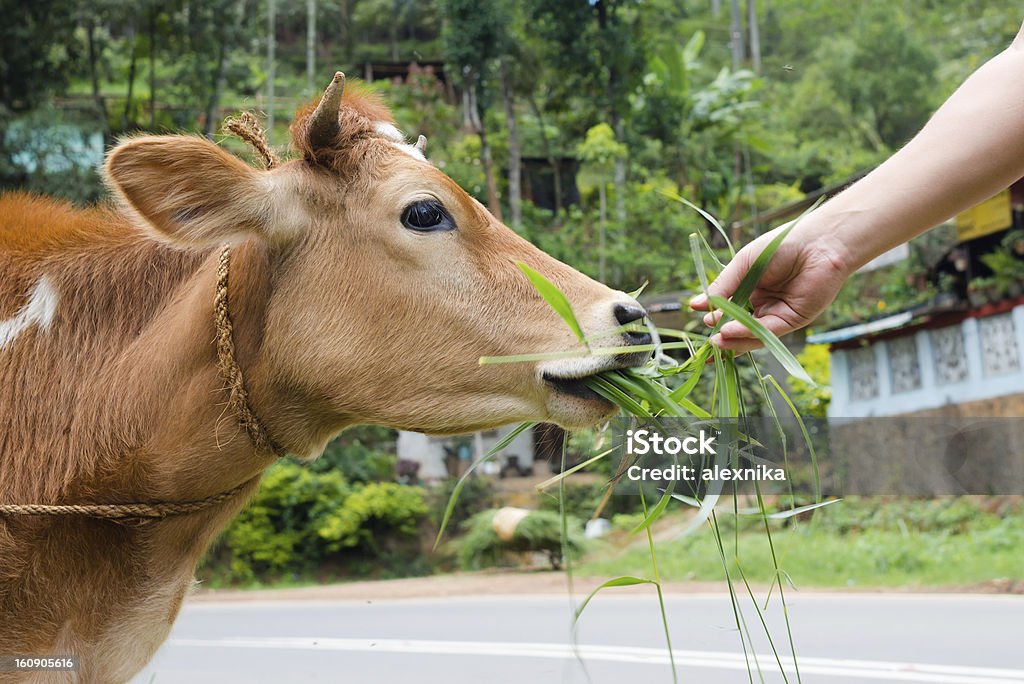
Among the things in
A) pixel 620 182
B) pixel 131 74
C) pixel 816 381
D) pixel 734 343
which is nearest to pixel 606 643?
pixel 734 343

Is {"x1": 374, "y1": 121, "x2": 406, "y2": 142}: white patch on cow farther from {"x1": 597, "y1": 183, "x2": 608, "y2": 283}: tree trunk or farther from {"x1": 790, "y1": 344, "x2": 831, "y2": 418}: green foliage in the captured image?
{"x1": 597, "y1": 183, "x2": 608, "y2": 283}: tree trunk

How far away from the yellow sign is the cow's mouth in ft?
47.7

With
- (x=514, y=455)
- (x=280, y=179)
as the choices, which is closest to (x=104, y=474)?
(x=280, y=179)

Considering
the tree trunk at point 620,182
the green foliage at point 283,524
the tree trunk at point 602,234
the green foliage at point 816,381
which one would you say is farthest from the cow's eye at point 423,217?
the tree trunk at point 620,182

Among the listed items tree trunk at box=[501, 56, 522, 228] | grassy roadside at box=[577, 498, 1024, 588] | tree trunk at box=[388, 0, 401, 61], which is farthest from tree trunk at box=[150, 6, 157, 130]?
grassy roadside at box=[577, 498, 1024, 588]

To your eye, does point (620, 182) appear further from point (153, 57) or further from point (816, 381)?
point (153, 57)

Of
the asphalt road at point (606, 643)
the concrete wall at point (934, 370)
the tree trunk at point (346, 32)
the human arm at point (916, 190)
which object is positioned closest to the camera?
the human arm at point (916, 190)

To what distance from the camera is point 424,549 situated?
16594 mm

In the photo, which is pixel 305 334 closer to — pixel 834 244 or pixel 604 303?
pixel 604 303

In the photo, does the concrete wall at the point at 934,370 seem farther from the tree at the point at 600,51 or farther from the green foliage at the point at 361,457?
the green foliage at the point at 361,457

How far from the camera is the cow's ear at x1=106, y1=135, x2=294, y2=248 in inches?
95.9

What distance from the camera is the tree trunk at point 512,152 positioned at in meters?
18.8

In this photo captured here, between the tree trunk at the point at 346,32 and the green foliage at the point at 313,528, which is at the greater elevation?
the tree trunk at the point at 346,32

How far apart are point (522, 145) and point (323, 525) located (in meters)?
9.97
